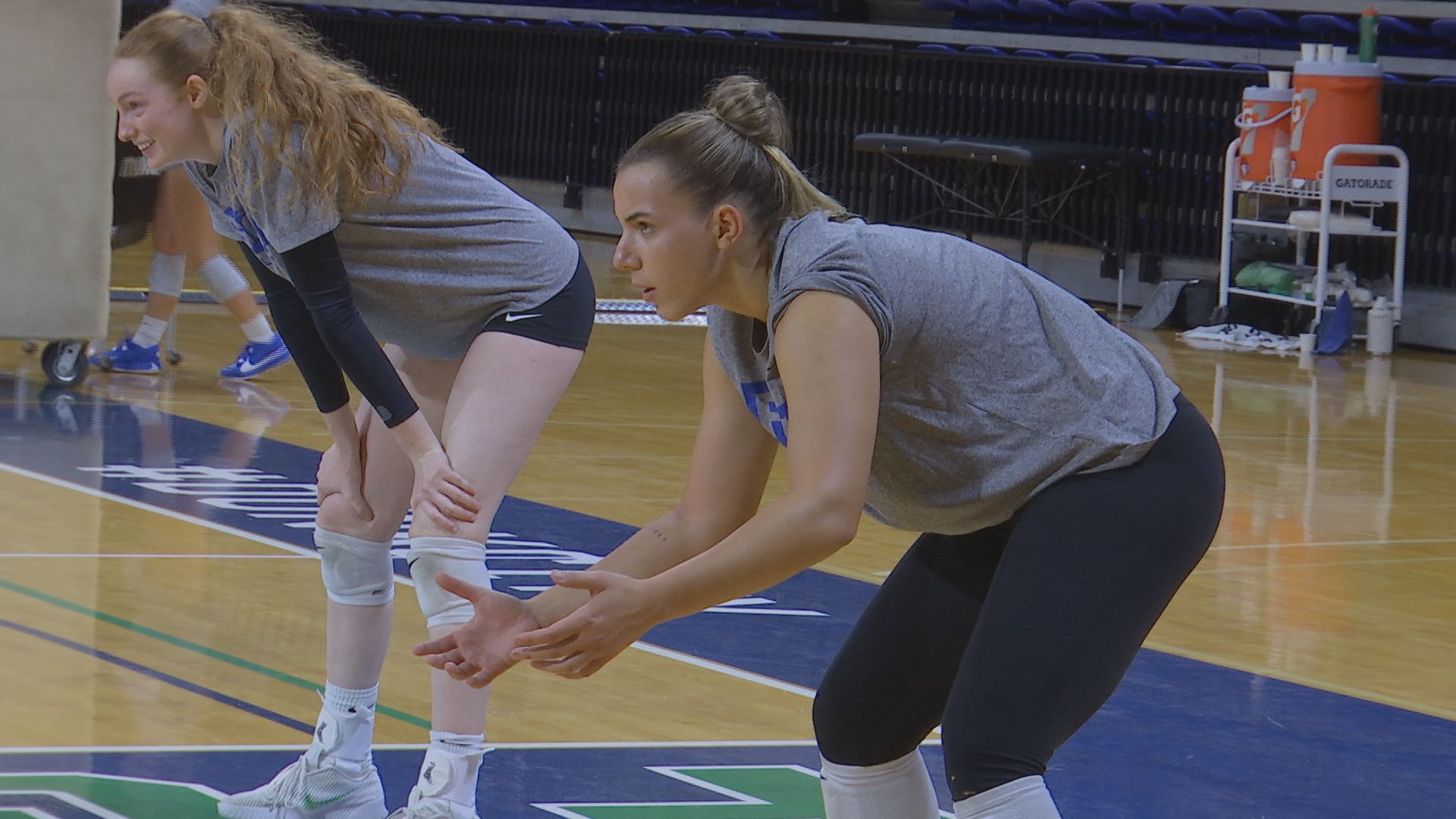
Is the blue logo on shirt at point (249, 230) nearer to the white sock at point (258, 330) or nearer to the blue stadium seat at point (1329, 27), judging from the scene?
the white sock at point (258, 330)

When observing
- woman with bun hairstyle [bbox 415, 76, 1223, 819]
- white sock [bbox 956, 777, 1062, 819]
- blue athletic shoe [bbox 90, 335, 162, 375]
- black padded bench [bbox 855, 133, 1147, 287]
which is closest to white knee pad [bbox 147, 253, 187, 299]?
blue athletic shoe [bbox 90, 335, 162, 375]

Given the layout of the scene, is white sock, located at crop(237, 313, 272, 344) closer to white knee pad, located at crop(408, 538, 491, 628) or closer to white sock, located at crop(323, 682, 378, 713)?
white sock, located at crop(323, 682, 378, 713)

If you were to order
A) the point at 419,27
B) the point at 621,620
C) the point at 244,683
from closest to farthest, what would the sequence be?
the point at 621,620 < the point at 244,683 < the point at 419,27

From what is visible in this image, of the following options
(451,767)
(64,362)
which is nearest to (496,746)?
(451,767)

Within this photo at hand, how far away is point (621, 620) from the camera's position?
2234 mm

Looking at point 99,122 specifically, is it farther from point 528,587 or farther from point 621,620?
point 621,620

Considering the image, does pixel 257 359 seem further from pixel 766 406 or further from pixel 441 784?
pixel 766 406

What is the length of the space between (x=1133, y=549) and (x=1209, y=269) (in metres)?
10.0

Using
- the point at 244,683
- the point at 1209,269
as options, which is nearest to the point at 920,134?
the point at 1209,269

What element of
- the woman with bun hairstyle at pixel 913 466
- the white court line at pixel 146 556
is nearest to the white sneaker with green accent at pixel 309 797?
the woman with bun hairstyle at pixel 913 466

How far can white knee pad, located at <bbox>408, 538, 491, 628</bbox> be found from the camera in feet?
10.7

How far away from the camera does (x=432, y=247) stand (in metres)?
3.34

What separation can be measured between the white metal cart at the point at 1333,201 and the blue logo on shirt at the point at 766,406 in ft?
27.9

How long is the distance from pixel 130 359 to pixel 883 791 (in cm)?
626
